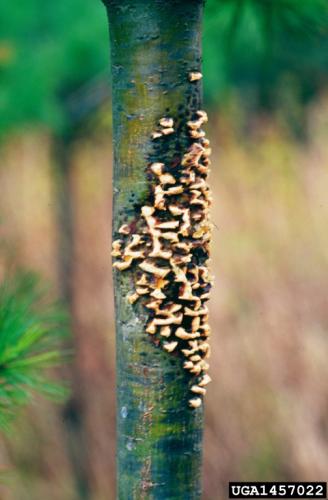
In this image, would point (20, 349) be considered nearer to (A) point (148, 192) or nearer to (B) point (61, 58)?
(A) point (148, 192)

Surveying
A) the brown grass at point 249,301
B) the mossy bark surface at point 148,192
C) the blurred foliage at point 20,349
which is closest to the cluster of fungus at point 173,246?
the mossy bark surface at point 148,192

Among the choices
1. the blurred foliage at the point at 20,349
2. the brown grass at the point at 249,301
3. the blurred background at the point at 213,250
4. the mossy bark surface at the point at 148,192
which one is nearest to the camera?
the mossy bark surface at the point at 148,192

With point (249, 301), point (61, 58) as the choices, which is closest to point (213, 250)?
point (249, 301)

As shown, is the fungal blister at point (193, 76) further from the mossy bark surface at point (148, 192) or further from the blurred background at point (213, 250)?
the blurred background at point (213, 250)

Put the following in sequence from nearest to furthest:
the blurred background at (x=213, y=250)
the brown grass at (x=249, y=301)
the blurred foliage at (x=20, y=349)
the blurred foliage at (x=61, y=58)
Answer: the blurred foliage at (x=20, y=349)
the blurred foliage at (x=61, y=58)
the blurred background at (x=213, y=250)
the brown grass at (x=249, y=301)

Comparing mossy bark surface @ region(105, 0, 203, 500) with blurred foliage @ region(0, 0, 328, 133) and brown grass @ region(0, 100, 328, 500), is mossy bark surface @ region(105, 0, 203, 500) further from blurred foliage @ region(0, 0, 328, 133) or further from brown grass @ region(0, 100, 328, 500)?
brown grass @ region(0, 100, 328, 500)

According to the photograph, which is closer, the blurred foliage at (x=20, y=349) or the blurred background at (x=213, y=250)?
the blurred foliage at (x=20, y=349)
